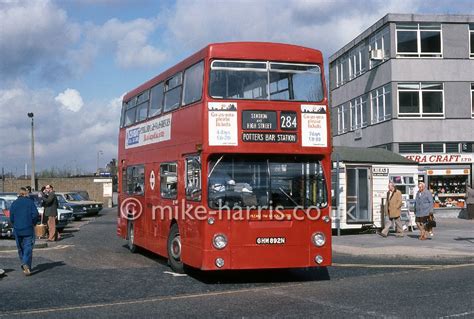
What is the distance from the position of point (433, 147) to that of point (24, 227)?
28.7 metres

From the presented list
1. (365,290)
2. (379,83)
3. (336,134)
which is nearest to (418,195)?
(365,290)

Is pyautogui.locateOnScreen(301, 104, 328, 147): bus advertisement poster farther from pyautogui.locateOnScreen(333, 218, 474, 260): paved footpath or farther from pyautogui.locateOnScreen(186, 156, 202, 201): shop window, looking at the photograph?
pyautogui.locateOnScreen(333, 218, 474, 260): paved footpath

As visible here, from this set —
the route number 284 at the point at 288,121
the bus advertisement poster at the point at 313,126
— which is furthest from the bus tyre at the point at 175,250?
the bus advertisement poster at the point at 313,126

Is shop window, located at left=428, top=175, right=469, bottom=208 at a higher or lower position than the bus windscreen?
lower

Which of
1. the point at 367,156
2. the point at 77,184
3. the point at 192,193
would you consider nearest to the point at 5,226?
the point at 192,193

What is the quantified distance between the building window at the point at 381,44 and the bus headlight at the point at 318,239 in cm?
2788

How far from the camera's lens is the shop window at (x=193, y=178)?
1166 centimetres

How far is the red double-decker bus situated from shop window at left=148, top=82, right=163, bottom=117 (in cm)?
224

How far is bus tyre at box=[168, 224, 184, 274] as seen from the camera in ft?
43.1

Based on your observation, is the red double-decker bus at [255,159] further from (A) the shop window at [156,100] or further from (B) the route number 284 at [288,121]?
(A) the shop window at [156,100]

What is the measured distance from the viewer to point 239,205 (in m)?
11.4

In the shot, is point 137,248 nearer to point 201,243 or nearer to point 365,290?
point 201,243

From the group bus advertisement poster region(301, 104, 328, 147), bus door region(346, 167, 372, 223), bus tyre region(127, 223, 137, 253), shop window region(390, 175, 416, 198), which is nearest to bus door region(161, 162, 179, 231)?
bus advertisement poster region(301, 104, 328, 147)

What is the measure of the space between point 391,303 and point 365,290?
4.53ft
